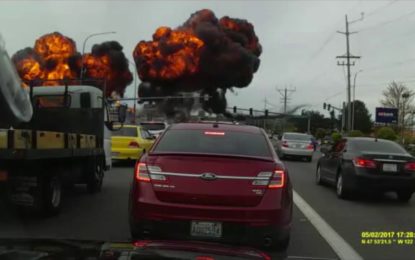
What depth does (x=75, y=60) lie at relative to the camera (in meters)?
94.6

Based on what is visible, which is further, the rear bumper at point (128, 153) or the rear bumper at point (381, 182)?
the rear bumper at point (128, 153)

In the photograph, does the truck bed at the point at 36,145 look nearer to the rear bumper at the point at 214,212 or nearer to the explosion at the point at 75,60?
the rear bumper at the point at 214,212

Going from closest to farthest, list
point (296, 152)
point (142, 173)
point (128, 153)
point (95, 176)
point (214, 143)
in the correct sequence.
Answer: point (142, 173) < point (214, 143) < point (95, 176) < point (128, 153) < point (296, 152)

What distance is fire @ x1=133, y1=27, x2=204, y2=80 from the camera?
9606cm

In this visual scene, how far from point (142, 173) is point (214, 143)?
102 centimetres

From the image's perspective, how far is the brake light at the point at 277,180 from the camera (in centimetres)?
637

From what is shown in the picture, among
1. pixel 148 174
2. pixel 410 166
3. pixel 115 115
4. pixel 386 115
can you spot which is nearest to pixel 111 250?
pixel 148 174

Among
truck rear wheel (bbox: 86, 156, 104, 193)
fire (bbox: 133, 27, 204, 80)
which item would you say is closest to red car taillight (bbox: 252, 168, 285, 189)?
truck rear wheel (bbox: 86, 156, 104, 193)

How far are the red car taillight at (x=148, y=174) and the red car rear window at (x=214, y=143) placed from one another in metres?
0.33

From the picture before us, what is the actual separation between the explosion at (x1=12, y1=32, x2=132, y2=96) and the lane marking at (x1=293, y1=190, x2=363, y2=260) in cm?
8054

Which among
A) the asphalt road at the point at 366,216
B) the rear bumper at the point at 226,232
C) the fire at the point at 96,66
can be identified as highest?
the fire at the point at 96,66

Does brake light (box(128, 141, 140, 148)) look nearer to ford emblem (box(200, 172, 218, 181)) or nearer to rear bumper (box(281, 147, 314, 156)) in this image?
rear bumper (box(281, 147, 314, 156))

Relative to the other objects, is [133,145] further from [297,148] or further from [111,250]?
[111,250]

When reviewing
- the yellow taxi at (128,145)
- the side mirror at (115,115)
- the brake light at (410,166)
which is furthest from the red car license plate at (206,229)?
the yellow taxi at (128,145)
